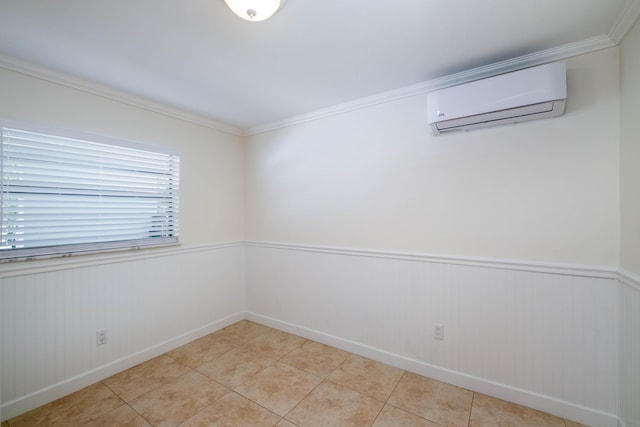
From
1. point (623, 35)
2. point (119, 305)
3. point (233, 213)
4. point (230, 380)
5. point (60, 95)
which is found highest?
point (623, 35)

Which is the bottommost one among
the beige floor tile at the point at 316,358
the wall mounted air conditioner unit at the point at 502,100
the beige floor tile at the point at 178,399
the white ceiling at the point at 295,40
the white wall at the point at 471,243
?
A: the beige floor tile at the point at 178,399

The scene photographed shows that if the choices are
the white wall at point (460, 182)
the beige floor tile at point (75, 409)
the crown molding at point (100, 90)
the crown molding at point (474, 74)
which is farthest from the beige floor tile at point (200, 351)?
the crown molding at point (474, 74)

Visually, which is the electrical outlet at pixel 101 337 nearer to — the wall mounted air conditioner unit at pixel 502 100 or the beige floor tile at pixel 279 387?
the beige floor tile at pixel 279 387

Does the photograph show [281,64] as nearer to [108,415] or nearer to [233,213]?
[233,213]

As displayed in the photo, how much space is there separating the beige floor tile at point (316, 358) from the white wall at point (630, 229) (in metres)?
1.89

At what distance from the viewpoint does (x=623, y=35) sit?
1.57m

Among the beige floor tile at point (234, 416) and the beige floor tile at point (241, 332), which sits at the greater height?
the beige floor tile at point (241, 332)

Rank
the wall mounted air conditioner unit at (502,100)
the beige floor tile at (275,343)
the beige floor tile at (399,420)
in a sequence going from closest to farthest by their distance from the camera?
the wall mounted air conditioner unit at (502,100), the beige floor tile at (399,420), the beige floor tile at (275,343)

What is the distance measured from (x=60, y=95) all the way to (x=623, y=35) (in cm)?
378

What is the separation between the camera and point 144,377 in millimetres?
2283

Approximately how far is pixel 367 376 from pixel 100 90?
10.7ft

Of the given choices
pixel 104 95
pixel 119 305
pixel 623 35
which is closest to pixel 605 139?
pixel 623 35

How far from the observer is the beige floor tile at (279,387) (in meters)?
1.98

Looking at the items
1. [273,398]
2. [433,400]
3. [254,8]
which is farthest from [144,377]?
[254,8]
